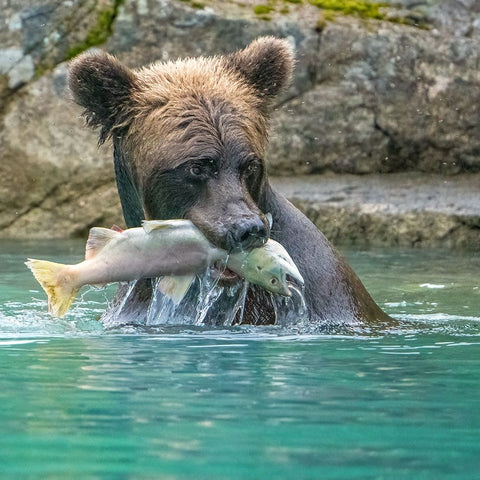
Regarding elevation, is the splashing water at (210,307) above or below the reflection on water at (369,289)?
above

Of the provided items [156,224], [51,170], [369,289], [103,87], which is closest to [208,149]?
[156,224]

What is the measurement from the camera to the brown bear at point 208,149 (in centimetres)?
521

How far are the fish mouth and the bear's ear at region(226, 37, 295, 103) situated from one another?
1104 millimetres

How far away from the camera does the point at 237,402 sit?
3.46 m

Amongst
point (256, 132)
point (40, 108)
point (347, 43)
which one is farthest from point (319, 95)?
point (256, 132)

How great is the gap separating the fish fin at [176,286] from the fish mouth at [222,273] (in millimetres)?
91

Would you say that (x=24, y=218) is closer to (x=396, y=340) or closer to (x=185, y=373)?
(x=396, y=340)

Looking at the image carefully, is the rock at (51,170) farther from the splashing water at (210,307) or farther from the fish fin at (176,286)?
the fish fin at (176,286)

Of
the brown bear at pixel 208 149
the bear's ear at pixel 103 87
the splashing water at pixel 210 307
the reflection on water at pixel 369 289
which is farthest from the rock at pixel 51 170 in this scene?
the splashing water at pixel 210 307

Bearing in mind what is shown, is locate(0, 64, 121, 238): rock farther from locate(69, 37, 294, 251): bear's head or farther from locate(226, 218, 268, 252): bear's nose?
locate(226, 218, 268, 252): bear's nose

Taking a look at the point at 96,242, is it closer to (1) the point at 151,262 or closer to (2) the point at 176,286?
(1) the point at 151,262

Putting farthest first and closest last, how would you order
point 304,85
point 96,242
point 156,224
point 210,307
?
point 304,85 < point 210,307 < point 96,242 < point 156,224

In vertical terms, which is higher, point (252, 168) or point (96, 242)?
point (252, 168)

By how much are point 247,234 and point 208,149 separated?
0.58 metres
